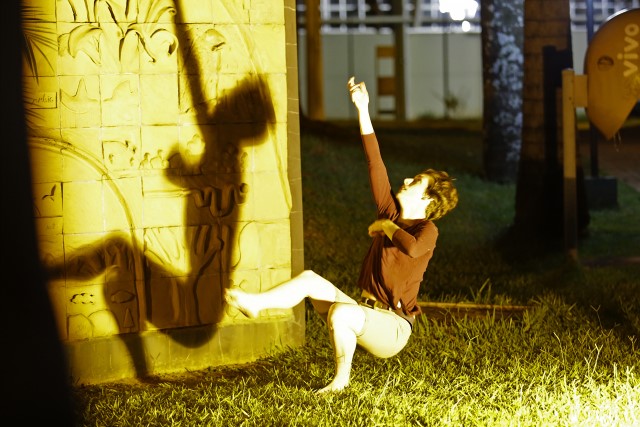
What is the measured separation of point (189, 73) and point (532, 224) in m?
6.05

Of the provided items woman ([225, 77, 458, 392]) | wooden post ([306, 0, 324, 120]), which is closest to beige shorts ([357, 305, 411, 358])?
woman ([225, 77, 458, 392])

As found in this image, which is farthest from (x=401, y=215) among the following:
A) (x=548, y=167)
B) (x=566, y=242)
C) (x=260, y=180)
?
(x=548, y=167)

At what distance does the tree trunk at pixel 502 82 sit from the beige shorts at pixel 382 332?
10.7 m

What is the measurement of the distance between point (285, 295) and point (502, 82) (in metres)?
11.1

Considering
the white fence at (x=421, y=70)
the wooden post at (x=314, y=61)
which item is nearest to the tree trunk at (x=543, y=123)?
the wooden post at (x=314, y=61)

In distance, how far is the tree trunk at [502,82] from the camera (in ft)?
53.0

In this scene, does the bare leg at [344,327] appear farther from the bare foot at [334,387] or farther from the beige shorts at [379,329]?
the bare foot at [334,387]

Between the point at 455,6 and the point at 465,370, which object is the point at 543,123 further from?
the point at 455,6

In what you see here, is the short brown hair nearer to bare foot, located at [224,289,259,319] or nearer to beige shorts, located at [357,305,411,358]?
beige shorts, located at [357,305,411,358]

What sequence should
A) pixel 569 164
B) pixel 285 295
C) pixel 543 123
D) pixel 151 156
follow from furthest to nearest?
pixel 543 123 < pixel 569 164 < pixel 151 156 < pixel 285 295

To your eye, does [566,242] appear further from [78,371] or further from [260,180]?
[78,371]

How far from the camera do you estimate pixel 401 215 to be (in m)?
6.00

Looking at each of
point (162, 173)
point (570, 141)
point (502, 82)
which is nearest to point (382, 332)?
point (162, 173)

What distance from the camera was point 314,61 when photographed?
2394 centimetres
